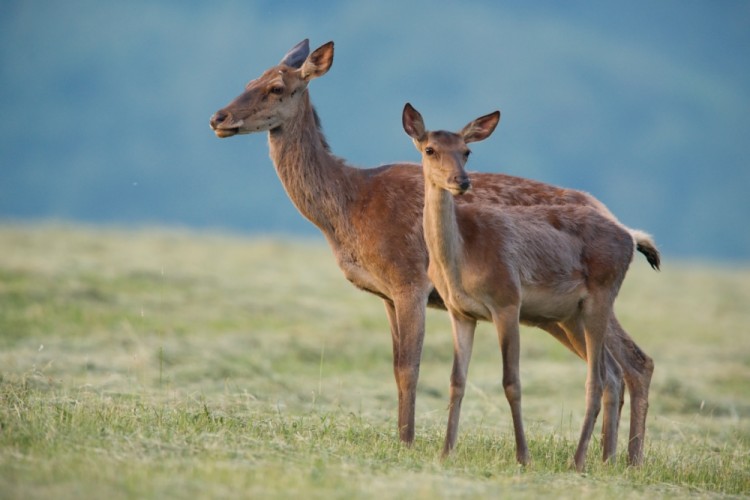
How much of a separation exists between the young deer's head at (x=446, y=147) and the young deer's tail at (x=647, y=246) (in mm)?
2451

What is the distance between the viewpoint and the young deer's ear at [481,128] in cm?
976

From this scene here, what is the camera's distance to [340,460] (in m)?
8.69

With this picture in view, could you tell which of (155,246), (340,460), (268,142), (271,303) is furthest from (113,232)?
(340,460)

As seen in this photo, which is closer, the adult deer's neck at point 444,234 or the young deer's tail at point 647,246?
the adult deer's neck at point 444,234

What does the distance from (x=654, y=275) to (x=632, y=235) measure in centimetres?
3206

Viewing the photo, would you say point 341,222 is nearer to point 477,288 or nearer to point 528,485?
point 477,288

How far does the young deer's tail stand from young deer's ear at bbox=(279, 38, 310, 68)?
368cm

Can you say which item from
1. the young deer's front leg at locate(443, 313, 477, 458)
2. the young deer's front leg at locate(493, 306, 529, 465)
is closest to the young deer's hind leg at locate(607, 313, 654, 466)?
the young deer's front leg at locate(493, 306, 529, 465)

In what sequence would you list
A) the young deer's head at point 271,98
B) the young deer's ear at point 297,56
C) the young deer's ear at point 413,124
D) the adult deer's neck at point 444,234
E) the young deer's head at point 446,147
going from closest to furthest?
the young deer's head at point 446,147, the adult deer's neck at point 444,234, the young deer's ear at point 413,124, the young deer's head at point 271,98, the young deer's ear at point 297,56

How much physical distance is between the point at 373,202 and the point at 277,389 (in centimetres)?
461

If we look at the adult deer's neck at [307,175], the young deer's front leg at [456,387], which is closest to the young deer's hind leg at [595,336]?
the young deer's front leg at [456,387]

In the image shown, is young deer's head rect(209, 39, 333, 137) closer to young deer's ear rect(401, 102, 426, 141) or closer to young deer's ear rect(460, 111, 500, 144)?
young deer's ear rect(401, 102, 426, 141)

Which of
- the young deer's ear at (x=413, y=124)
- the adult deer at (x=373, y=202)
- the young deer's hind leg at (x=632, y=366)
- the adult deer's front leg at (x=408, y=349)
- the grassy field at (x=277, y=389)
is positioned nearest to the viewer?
the grassy field at (x=277, y=389)

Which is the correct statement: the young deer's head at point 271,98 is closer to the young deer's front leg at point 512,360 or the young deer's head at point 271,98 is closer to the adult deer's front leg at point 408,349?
the adult deer's front leg at point 408,349
